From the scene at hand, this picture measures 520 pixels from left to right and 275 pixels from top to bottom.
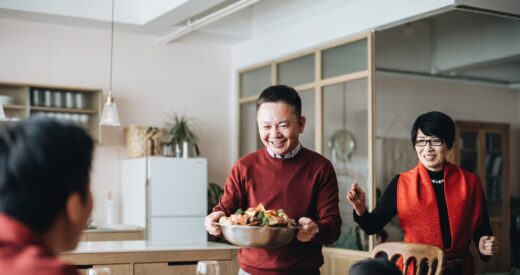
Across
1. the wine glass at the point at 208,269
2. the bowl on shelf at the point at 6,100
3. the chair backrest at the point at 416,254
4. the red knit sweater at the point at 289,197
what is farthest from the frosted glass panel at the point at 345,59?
the wine glass at the point at 208,269

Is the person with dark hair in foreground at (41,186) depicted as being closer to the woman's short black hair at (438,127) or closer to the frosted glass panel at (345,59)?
the woman's short black hair at (438,127)

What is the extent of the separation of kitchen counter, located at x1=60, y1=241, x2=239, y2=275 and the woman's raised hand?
4.53ft

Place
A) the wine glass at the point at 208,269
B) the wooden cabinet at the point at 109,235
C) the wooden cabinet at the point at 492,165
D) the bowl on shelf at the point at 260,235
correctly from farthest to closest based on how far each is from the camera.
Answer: the wooden cabinet at the point at 492,165 → the wooden cabinet at the point at 109,235 → the bowl on shelf at the point at 260,235 → the wine glass at the point at 208,269

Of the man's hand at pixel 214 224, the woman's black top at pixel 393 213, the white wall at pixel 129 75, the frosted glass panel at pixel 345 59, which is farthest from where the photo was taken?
the white wall at pixel 129 75

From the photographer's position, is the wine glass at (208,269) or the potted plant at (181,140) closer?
the wine glass at (208,269)

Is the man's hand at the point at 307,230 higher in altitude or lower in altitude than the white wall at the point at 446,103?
lower

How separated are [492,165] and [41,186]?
30.3 feet

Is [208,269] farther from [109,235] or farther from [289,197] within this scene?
[109,235]

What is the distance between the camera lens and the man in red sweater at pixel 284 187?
252 centimetres

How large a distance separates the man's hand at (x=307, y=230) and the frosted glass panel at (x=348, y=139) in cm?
378

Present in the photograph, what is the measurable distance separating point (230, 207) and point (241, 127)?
5.50 metres

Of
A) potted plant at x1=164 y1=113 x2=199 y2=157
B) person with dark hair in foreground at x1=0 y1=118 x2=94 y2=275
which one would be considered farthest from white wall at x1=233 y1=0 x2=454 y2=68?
person with dark hair in foreground at x1=0 y1=118 x2=94 y2=275

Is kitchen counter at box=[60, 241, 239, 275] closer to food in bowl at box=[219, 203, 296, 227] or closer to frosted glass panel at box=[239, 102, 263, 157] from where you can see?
food in bowl at box=[219, 203, 296, 227]

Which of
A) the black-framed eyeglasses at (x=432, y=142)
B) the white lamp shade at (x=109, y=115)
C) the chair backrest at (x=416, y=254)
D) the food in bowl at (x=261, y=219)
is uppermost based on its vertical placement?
the white lamp shade at (x=109, y=115)
